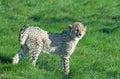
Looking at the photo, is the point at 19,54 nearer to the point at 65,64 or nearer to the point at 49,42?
the point at 49,42

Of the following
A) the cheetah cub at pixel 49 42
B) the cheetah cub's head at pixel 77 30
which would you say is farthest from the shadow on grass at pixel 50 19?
the cheetah cub's head at pixel 77 30

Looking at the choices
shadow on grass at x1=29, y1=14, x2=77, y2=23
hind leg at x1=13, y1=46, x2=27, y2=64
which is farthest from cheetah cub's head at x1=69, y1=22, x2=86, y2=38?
shadow on grass at x1=29, y1=14, x2=77, y2=23

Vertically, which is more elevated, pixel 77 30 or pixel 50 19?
pixel 77 30

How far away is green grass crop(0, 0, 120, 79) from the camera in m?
10.1

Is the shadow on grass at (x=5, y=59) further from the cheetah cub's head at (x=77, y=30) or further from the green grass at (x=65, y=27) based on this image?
the cheetah cub's head at (x=77, y=30)

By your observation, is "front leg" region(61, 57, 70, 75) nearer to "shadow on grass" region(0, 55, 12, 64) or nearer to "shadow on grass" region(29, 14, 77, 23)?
"shadow on grass" region(0, 55, 12, 64)

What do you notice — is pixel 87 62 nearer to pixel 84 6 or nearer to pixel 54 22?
pixel 54 22

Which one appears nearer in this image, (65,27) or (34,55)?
(34,55)

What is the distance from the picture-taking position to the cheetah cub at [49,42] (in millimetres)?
10328

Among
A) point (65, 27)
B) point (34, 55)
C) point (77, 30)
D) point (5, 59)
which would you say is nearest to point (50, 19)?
point (65, 27)

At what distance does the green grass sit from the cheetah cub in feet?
0.77

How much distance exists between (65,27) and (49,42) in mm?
5515

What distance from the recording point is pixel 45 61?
10867 mm

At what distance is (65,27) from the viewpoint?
1612cm
